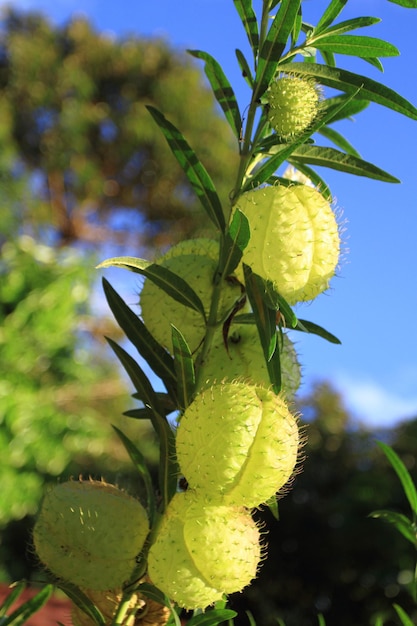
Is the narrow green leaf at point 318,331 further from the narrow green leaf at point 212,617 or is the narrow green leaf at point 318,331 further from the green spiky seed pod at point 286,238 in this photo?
the narrow green leaf at point 212,617

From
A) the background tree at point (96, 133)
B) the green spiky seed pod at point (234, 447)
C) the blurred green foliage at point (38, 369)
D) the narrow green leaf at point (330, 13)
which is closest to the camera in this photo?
the green spiky seed pod at point (234, 447)

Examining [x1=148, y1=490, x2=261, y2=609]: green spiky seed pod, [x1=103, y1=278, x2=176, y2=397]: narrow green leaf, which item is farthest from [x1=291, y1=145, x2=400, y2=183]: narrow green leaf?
[x1=148, y1=490, x2=261, y2=609]: green spiky seed pod

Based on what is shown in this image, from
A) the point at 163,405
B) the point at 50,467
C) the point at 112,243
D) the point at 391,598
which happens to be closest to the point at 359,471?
the point at 391,598

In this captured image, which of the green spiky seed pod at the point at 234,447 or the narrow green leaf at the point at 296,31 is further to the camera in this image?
the narrow green leaf at the point at 296,31

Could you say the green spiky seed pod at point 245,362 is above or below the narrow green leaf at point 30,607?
above

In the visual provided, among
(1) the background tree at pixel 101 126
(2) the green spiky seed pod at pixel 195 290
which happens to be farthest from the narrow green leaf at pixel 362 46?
(1) the background tree at pixel 101 126
